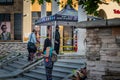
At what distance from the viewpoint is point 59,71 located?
766 inches

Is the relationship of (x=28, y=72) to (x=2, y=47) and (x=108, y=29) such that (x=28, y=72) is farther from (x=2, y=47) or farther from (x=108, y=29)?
(x=2, y=47)

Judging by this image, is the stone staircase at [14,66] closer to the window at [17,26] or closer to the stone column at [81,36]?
the stone column at [81,36]

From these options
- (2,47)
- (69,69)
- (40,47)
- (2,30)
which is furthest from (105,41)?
(2,30)

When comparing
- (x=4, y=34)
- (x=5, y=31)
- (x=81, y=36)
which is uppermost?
(x=5, y=31)

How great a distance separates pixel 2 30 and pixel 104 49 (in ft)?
90.7

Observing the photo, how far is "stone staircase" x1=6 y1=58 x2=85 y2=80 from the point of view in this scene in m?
18.6

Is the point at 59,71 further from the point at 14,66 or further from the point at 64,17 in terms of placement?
the point at 14,66

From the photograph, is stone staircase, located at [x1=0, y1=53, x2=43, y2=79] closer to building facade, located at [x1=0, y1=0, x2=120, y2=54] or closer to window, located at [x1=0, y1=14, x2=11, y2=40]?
building facade, located at [x1=0, y1=0, x2=120, y2=54]

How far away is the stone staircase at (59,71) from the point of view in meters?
18.6

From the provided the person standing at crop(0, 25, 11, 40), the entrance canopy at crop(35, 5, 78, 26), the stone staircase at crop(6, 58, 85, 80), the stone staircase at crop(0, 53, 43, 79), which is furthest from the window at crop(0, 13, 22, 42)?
the stone staircase at crop(6, 58, 85, 80)

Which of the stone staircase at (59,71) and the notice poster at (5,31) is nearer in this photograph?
the stone staircase at (59,71)

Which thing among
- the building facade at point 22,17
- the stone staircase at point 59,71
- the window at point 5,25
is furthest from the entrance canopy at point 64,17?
the window at point 5,25

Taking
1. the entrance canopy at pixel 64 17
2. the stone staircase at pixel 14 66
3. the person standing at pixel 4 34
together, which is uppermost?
the entrance canopy at pixel 64 17

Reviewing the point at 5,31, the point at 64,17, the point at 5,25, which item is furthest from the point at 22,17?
the point at 64,17
